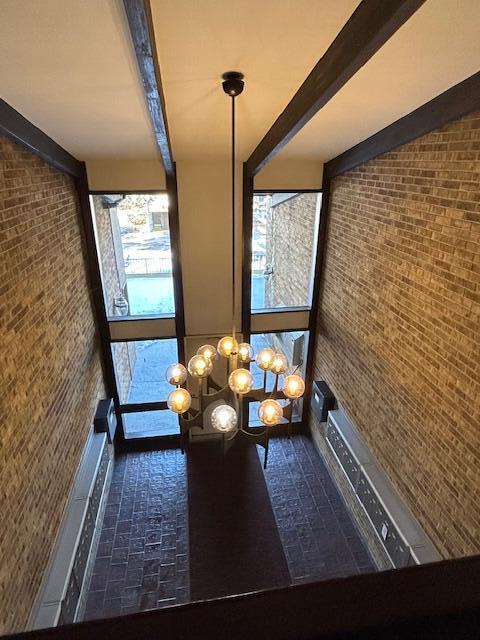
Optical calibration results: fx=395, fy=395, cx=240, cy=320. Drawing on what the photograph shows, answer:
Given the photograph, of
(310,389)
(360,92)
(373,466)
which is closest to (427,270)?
(360,92)

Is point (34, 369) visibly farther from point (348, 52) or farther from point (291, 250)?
point (291, 250)

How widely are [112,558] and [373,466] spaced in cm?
323

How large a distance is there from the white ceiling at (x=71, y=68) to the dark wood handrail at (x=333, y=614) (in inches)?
82.3

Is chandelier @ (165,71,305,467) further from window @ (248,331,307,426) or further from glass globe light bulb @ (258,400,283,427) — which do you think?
window @ (248,331,307,426)

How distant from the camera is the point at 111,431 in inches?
215

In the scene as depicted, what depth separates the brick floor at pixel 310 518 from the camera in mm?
4586

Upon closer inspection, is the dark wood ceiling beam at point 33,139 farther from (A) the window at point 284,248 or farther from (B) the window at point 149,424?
(B) the window at point 149,424

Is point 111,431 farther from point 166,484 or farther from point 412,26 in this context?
point 412,26

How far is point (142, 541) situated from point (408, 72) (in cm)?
540

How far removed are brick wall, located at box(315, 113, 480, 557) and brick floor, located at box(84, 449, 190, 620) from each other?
104 inches

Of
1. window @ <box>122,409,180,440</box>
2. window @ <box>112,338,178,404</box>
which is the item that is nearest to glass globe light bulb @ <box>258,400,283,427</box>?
window @ <box>112,338,178,404</box>

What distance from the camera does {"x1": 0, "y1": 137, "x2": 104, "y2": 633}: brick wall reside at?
2.79m

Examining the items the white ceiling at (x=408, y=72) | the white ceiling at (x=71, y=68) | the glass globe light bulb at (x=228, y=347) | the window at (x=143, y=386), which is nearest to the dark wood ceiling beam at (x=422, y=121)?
the white ceiling at (x=408, y=72)

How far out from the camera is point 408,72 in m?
2.60
